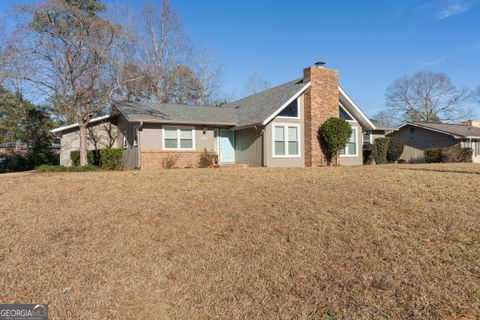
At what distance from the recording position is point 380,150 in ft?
73.5

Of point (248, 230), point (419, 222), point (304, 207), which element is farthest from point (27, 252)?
point (419, 222)

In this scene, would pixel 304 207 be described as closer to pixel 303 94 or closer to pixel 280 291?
pixel 280 291

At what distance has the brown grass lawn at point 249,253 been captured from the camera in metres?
3.76

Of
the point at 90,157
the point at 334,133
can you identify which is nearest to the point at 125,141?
the point at 90,157

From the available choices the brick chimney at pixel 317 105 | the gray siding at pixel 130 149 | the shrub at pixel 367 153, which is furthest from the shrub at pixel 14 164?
the shrub at pixel 367 153

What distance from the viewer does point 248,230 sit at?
5.99m

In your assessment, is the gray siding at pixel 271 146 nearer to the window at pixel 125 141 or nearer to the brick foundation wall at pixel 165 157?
the brick foundation wall at pixel 165 157

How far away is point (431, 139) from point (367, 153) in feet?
33.5

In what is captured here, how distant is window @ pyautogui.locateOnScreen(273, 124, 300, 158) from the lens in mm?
18344

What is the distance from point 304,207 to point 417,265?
9.46ft

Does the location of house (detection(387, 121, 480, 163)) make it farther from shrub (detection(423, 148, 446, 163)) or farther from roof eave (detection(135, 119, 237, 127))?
roof eave (detection(135, 119, 237, 127))

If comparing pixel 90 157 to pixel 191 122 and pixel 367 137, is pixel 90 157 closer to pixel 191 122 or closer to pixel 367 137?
pixel 191 122

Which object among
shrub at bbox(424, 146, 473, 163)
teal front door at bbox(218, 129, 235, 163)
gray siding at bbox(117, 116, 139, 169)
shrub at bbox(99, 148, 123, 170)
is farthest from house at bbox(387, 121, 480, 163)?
shrub at bbox(99, 148, 123, 170)

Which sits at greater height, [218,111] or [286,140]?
[218,111]
